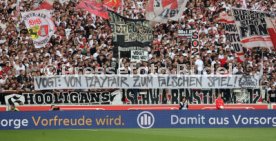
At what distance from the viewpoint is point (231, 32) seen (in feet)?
86.5

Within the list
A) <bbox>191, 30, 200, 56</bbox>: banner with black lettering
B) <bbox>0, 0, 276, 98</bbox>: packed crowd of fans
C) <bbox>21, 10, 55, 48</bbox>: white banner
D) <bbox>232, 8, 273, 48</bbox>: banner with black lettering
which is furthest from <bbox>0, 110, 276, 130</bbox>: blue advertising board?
<bbox>21, 10, 55, 48</bbox>: white banner

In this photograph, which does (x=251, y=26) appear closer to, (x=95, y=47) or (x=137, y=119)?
(x=95, y=47)

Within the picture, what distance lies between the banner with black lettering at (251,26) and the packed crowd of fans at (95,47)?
2.13 ft

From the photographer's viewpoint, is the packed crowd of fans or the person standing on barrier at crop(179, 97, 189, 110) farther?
the packed crowd of fans

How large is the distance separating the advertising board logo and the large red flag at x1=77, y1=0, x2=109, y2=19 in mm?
6213

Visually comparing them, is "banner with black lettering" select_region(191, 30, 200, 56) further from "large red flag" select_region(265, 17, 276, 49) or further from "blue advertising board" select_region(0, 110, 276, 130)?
"blue advertising board" select_region(0, 110, 276, 130)

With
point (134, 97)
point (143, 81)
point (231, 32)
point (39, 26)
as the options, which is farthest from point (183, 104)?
point (39, 26)

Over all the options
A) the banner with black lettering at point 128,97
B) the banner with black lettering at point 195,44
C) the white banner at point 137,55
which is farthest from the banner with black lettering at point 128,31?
the banner with black lettering at point 195,44

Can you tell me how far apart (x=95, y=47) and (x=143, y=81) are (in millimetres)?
3194

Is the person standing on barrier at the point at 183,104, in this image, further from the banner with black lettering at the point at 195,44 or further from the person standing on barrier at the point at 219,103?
the banner with black lettering at the point at 195,44

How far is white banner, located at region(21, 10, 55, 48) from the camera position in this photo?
25047 millimetres

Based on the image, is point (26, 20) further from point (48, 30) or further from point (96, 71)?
point (96, 71)

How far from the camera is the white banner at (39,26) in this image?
2505cm

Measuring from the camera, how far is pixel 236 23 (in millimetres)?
25609
